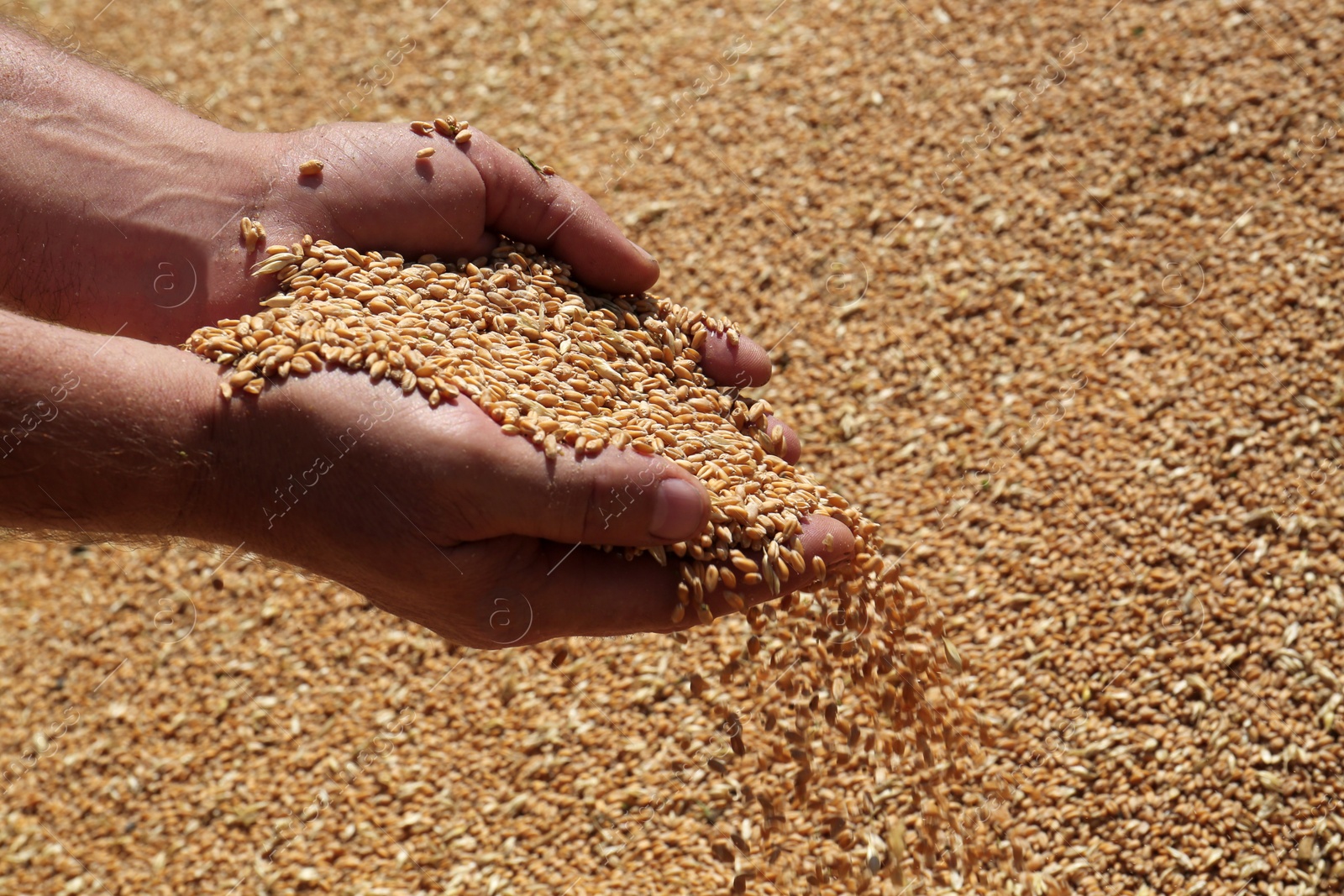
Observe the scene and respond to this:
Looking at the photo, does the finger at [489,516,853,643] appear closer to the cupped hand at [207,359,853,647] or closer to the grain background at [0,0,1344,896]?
the cupped hand at [207,359,853,647]

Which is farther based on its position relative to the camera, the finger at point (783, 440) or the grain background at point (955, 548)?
the grain background at point (955, 548)

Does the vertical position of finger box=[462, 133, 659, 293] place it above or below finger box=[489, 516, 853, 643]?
above

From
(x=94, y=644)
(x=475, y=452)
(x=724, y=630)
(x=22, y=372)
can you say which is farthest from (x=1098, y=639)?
(x=94, y=644)

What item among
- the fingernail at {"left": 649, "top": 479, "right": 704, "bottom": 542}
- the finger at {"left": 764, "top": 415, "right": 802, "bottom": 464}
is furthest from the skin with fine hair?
the finger at {"left": 764, "top": 415, "right": 802, "bottom": 464}

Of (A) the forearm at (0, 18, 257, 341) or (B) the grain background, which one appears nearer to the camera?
(A) the forearm at (0, 18, 257, 341)

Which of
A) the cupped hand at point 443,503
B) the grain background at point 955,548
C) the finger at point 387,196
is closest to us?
the cupped hand at point 443,503

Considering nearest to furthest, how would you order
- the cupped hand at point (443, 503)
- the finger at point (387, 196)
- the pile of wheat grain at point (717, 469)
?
the cupped hand at point (443, 503), the pile of wheat grain at point (717, 469), the finger at point (387, 196)

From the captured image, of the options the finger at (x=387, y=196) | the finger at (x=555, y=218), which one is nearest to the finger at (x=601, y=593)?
the finger at (x=555, y=218)

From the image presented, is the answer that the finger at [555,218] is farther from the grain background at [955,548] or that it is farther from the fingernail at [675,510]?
the grain background at [955,548]
